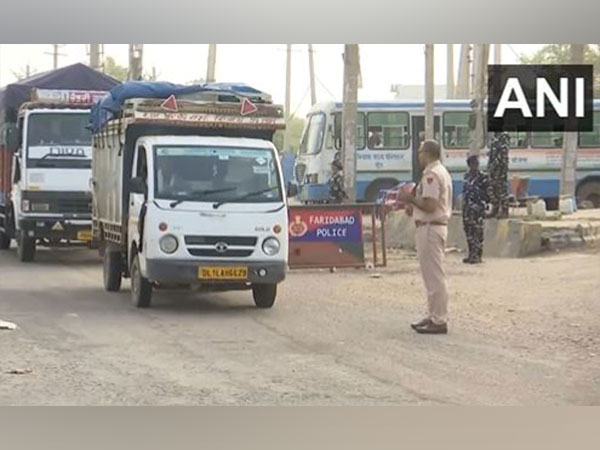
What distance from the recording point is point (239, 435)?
269 inches

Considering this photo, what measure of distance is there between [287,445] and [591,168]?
794 inches

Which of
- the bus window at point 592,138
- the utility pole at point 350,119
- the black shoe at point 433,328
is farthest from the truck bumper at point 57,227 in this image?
the bus window at point 592,138

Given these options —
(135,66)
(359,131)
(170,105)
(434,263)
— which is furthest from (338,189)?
(434,263)

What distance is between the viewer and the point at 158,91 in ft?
39.9

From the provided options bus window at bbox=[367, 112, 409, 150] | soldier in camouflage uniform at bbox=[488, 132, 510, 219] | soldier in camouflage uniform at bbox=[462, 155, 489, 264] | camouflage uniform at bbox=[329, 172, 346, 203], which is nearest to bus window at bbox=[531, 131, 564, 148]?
bus window at bbox=[367, 112, 409, 150]

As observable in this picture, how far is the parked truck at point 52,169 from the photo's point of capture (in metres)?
16.7

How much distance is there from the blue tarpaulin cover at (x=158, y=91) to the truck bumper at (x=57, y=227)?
3.40 metres

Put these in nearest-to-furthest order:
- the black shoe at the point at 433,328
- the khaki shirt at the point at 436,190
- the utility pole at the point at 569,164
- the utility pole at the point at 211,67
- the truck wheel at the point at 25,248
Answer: the khaki shirt at the point at 436,190
the black shoe at the point at 433,328
the truck wheel at the point at 25,248
the utility pole at the point at 569,164
the utility pole at the point at 211,67

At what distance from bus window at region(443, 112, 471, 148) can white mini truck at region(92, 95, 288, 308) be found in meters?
13.7

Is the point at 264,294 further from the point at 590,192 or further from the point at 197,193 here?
the point at 590,192

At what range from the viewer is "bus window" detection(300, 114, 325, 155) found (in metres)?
25.6

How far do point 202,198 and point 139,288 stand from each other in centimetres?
126

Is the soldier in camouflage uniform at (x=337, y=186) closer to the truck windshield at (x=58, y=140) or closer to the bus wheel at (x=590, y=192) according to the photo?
the truck windshield at (x=58, y=140)
